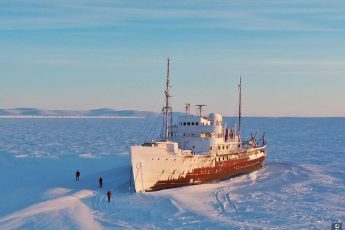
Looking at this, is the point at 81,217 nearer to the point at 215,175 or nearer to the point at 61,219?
the point at 61,219

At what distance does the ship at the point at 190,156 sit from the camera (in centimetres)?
4066

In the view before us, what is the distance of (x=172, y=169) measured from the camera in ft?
139

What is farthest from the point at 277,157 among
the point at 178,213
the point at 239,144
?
the point at 178,213

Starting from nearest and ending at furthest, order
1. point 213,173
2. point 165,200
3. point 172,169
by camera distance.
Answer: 1. point 165,200
2. point 172,169
3. point 213,173

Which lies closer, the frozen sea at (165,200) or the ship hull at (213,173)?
the frozen sea at (165,200)

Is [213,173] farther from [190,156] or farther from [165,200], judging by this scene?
[165,200]

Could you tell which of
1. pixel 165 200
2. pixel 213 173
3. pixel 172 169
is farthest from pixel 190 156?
pixel 165 200

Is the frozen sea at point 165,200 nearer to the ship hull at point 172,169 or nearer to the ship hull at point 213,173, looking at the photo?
the ship hull at point 213,173

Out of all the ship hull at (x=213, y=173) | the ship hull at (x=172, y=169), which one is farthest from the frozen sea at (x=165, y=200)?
the ship hull at (x=172, y=169)

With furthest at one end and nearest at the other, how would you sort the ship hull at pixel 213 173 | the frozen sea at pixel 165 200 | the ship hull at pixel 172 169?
the ship hull at pixel 213 173 < the ship hull at pixel 172 169 < the frozen sea at pixel 165 200

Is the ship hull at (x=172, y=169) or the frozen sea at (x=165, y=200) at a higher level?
the ship hull at (x=172, y=169)

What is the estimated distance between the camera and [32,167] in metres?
52.8

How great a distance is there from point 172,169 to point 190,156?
92.2 inches

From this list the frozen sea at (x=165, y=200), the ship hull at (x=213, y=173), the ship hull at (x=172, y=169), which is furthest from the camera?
the ship hull at (x=213, y=173)
